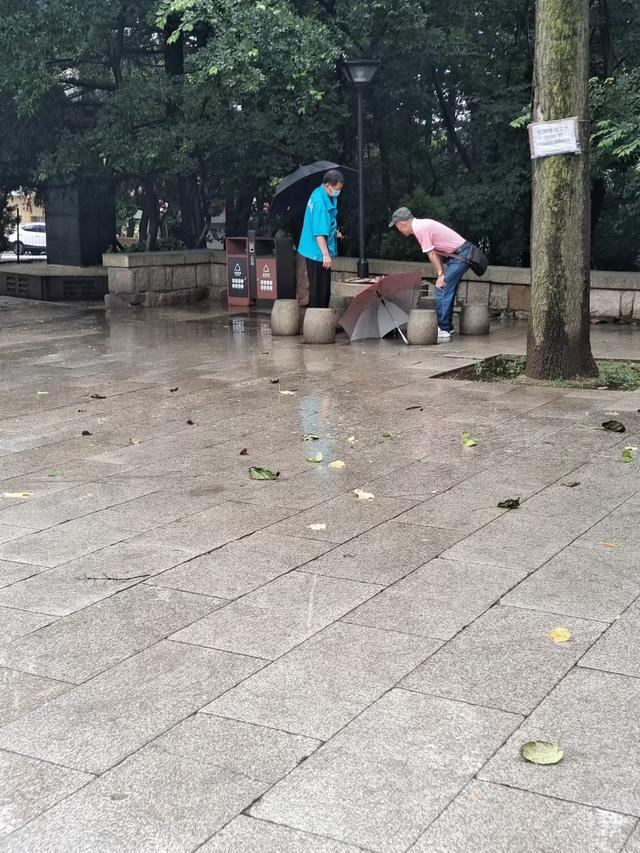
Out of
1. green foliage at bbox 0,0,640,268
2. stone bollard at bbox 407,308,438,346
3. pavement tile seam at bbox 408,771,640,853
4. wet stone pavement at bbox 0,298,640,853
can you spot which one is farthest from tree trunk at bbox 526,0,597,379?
pavement tile seam at bbox 408,771,640,853

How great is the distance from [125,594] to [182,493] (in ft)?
6.08

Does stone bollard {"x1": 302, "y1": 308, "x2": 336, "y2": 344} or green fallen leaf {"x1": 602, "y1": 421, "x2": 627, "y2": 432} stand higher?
stone bollard {"x1": 302, "y1": 308, "x2": 336, "y2": 344}

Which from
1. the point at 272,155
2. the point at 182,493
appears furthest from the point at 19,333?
the point at 182,493

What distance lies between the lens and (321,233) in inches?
569

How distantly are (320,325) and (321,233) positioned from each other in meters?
1.42

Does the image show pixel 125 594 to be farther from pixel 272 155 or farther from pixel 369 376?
pixel 272 155

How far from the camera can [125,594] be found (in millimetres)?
5078

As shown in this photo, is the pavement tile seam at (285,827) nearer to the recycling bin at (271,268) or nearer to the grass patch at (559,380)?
the grass patch at (559,380)

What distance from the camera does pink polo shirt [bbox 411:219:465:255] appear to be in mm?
13336

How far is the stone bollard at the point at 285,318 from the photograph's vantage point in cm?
1468

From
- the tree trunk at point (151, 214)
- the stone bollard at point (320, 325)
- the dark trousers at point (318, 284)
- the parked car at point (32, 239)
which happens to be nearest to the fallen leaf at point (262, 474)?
the stone bollard at point (320, 325)

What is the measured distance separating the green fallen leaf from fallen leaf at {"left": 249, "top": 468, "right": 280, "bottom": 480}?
2.72 metres

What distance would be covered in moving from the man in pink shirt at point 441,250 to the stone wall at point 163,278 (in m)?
6.84

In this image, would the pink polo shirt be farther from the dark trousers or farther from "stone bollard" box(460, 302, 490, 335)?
the dark trousers
